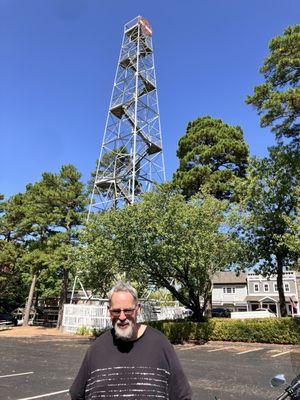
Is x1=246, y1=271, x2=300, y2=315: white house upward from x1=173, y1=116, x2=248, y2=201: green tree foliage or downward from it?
downward

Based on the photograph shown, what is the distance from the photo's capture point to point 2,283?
37.9 meters

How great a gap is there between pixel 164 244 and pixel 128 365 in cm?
1716

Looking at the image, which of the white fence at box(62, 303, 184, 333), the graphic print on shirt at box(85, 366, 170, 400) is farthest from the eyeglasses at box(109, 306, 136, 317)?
the white fence at box(62, 303, 184, 333)

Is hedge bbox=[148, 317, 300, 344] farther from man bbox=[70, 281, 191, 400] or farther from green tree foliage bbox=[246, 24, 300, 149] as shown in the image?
man bbox=[70, 281, 191, 400]

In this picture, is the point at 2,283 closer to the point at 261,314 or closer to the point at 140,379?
the point at 261,314

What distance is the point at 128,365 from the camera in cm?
260

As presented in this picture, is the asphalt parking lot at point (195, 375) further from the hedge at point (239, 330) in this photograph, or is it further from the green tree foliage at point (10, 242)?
the green tree foliage at point (10, 242)

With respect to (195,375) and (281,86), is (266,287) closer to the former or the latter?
(281,86)

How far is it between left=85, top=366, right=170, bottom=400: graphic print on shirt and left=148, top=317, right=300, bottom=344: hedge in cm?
1883

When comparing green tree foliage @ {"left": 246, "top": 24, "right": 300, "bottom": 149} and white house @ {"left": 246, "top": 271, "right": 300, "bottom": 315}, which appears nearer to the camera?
green tree foliage @ {"left": 246, "top": 24, "right": 300, "bottom": 149}

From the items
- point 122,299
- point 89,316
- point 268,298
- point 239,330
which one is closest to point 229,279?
point 268,298

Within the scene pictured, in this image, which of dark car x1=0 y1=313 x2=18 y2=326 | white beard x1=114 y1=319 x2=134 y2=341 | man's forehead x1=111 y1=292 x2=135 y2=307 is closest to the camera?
white beard x1=114 y1=319 x2=134 y2=341

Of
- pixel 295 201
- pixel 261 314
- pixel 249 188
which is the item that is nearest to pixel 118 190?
pixel 249 188

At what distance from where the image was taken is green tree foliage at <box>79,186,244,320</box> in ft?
64.8
